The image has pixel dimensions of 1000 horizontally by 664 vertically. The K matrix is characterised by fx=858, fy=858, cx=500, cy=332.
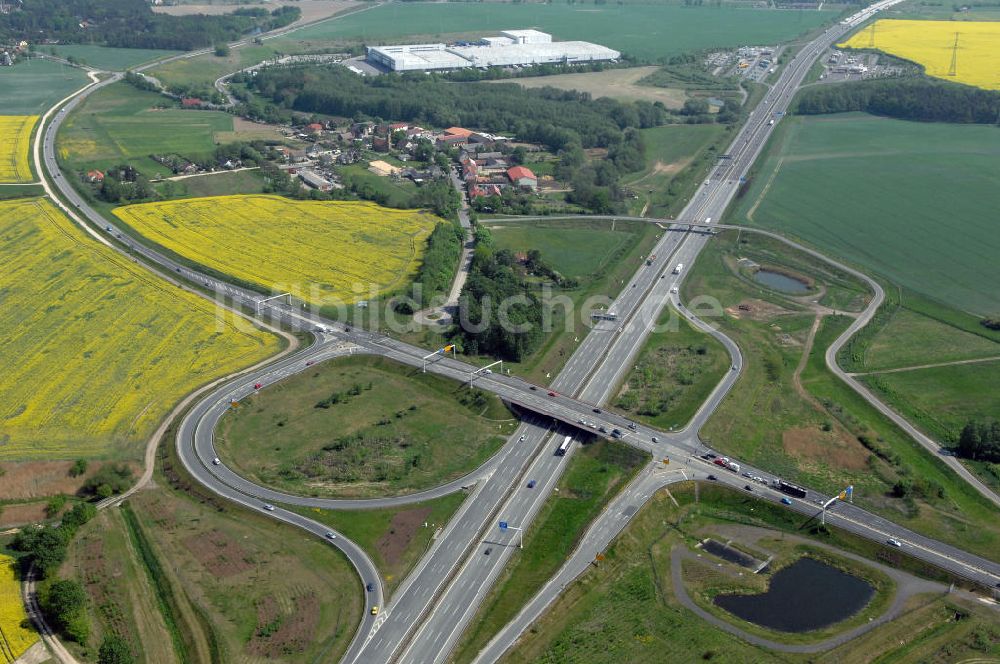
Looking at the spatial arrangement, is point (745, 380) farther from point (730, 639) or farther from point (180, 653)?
point (180, 653)

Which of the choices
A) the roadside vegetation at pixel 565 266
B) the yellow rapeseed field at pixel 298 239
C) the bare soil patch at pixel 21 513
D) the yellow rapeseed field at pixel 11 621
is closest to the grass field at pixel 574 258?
the roadside vegetation at pixel 565 266

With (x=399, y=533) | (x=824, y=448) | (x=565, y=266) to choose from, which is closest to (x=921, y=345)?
(x=824, y=448)

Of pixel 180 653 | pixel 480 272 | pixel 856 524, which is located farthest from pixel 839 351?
pixel 180 653

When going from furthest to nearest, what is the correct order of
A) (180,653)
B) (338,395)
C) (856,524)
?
(338,395) → (856,524) → (180,653)

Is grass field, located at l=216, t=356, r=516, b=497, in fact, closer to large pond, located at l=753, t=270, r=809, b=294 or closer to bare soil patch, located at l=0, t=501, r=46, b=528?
bare soil patch, located at l=0, t=501, r=46, b=528

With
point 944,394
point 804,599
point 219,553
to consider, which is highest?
point 219,553

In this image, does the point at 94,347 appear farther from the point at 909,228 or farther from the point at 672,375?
the point at 909,228

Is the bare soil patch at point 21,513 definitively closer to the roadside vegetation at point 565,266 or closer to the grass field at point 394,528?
the grass field at point 394,528
